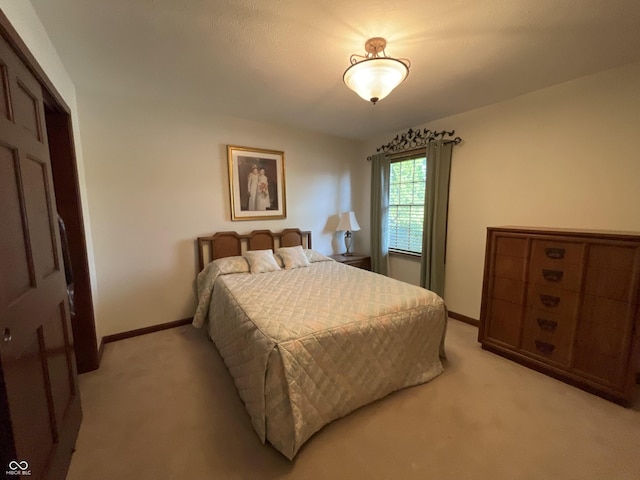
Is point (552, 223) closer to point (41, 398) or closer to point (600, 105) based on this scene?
point (600, 105)

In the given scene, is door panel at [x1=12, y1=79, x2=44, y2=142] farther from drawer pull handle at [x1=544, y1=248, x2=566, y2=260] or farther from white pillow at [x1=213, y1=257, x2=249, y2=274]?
drawer pull handle at [x1=544, y1=248, x2=566, y2=260]

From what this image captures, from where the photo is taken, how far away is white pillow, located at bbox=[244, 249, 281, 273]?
9.71 feet

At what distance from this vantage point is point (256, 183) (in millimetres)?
3422

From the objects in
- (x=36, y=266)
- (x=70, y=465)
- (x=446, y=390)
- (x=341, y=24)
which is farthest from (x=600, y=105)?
(x=70, y=465)

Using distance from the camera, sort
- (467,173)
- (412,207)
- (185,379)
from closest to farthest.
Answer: (185,379), (467,173), (412,207)

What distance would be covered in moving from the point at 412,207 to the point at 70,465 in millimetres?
3793

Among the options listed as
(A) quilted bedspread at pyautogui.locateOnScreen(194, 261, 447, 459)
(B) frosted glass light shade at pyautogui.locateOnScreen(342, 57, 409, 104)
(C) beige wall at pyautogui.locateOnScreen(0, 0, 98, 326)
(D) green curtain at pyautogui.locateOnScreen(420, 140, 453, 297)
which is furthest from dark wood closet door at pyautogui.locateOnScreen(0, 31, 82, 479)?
(D) green curtain at pyautogui.locateOnScreen(420, 140, 453, 297)

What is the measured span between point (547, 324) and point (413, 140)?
2.48 meters

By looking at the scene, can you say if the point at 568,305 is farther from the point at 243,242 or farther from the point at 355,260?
the point at 243,242

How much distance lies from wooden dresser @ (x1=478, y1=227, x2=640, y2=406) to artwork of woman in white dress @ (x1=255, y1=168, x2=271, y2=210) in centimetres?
255

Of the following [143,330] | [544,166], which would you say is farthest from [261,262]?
[544,166]

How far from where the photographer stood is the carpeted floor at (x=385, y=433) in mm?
1398

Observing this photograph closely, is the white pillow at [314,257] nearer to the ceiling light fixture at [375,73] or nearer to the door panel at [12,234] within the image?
the ceiling light fixture at [375,73]

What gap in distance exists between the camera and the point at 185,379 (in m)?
2.15
